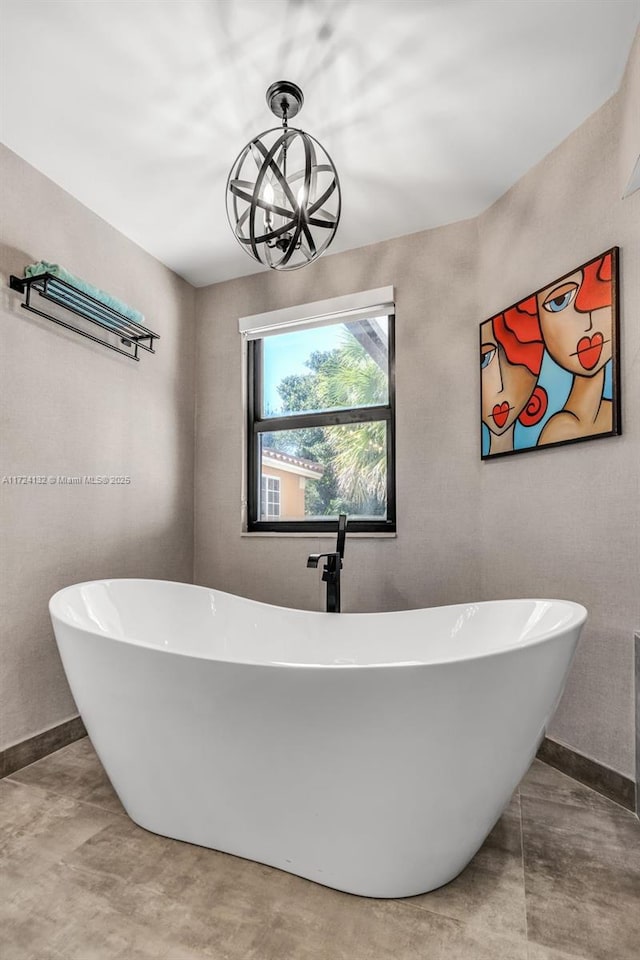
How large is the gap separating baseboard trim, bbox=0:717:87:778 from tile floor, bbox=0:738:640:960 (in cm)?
32

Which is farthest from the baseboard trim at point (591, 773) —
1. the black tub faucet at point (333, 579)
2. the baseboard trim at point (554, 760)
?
the black tub faucet at point (333, 579)

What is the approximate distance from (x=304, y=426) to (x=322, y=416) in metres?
0.12

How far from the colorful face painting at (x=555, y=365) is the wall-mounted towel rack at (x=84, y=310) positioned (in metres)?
1.63

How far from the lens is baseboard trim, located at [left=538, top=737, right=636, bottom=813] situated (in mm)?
1714

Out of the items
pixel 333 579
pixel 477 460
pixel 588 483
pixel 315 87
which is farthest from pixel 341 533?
pixel 315 87

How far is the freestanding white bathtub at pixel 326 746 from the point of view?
1166mm

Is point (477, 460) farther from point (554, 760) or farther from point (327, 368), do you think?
point (554, 760)

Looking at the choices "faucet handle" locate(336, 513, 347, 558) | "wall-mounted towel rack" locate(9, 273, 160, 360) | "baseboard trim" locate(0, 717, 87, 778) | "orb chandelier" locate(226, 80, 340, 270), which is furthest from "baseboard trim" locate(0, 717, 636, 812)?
"orb chandelier" locate(226, 80, 340, 270)

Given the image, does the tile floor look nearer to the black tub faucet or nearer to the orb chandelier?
the black tub faucet

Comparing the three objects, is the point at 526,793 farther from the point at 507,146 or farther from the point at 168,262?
the point at 168,262

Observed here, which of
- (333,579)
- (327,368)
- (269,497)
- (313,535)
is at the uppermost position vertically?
(327,368)

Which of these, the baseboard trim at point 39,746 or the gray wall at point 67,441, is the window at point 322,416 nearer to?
the gray wall at point 67,441

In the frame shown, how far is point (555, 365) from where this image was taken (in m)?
2.02

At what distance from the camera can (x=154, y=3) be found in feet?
4.83
